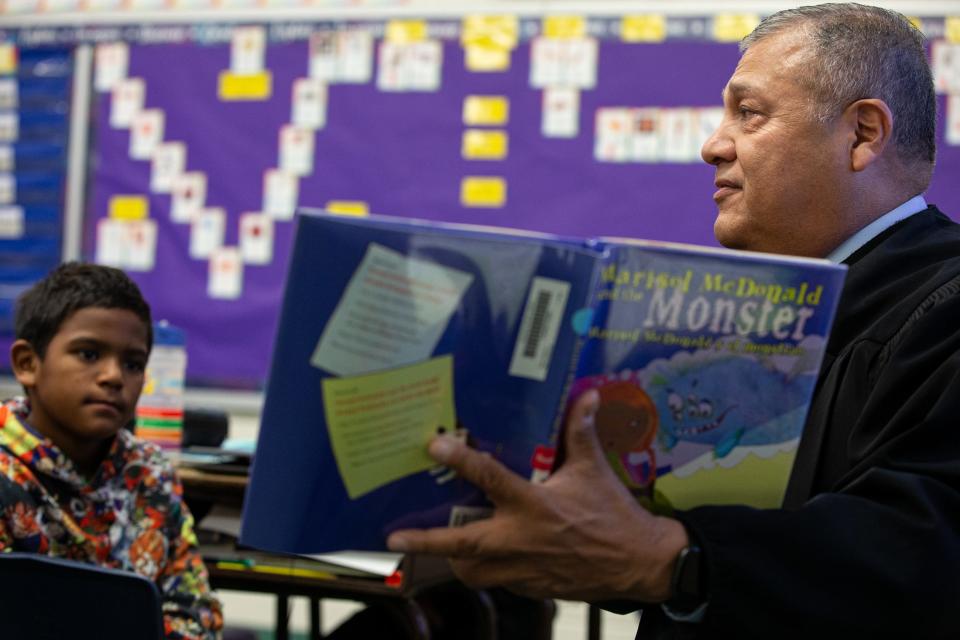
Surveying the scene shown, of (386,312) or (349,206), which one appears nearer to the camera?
(386,312)

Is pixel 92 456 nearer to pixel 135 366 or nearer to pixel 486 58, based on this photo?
pixel 135 366

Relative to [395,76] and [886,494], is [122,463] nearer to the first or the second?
[886,494]

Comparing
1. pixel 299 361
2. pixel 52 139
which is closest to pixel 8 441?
pixel 299 361

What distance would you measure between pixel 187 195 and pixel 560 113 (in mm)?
1537

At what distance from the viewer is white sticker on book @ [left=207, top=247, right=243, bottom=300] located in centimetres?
426

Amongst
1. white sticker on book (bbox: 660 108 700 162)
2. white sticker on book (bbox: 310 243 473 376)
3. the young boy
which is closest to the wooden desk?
the young boy

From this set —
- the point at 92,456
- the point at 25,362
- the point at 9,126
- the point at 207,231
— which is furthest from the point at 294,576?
the point at 9,126

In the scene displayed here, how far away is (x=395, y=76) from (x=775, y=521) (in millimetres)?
3471

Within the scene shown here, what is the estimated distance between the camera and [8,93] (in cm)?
446

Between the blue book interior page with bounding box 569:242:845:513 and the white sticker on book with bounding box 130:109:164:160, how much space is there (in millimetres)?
3824

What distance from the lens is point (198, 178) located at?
4.32 metres

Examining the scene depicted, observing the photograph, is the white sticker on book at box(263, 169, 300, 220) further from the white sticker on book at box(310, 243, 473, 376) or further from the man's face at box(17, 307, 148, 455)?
the white sticker on book at box(310, 243, 473, 376)

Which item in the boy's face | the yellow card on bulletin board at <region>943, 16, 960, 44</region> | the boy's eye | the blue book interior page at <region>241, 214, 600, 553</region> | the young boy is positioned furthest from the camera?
the yellow card on bulletin board at <region>943, 16, 960, 44</region>

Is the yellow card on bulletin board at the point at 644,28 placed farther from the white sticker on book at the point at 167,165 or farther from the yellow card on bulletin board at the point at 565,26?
the white sticker on book at the point at 167,165
